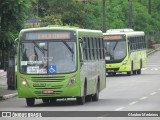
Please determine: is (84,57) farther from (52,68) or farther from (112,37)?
(112,37)

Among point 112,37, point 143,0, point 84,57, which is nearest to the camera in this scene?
point 84,57

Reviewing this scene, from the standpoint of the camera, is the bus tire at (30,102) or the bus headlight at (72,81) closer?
the bus headlight at (72,81)

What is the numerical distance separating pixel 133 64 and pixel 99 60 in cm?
2410

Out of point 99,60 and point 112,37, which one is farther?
point 112,37

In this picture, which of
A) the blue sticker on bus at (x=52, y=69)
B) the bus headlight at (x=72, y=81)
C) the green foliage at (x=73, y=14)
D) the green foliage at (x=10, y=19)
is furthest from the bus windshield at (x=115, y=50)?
the bus headlight at (x=72, y=81)

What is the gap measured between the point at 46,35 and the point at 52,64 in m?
1.07

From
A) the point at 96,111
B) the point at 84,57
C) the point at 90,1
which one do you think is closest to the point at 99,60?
the point at 84,57

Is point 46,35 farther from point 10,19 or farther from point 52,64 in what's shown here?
point 10,19

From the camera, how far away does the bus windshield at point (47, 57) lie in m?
26.8

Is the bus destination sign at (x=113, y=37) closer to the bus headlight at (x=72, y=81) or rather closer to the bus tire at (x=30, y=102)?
the bus tire at (x=30, y=102)

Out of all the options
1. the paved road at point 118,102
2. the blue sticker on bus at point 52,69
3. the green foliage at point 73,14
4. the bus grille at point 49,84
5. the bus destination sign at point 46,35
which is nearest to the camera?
the paved road at point 118,102

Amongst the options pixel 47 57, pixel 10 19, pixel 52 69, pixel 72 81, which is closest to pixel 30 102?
pixel 52 69

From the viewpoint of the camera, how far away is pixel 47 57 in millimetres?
27031

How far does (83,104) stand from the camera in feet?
90.7
